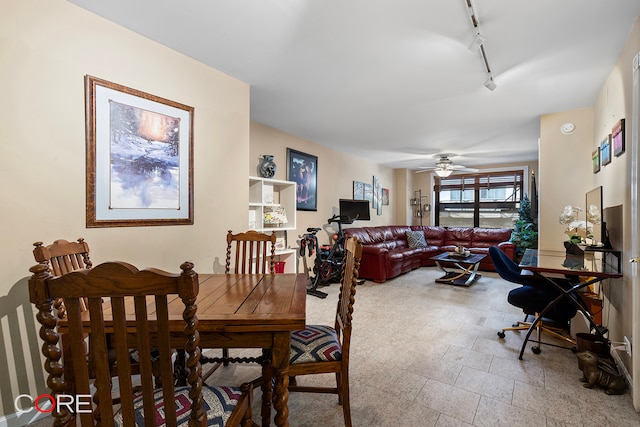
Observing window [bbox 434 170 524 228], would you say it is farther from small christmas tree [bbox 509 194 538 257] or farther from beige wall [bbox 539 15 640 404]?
beige wall [bbox 539 15 640 404]

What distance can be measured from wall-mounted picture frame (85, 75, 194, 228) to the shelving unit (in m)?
1.28

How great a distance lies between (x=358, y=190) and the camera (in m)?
6.76

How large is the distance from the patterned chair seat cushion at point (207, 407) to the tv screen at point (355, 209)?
4.91 metres

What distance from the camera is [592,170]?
337 cm

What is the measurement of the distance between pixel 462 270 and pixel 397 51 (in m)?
4.32

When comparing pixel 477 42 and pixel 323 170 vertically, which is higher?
pixel 477 42

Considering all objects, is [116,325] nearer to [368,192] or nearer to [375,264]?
[375,264]

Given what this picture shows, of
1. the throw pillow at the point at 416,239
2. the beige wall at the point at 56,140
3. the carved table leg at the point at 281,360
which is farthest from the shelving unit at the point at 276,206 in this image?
the throw pillow at the point at 416,239

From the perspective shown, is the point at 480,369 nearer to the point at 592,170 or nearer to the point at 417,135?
the point at 592,170

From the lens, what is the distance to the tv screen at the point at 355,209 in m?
6.01

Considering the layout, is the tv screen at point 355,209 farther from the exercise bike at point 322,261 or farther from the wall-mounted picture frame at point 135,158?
the wall-mounted picture frame at point 135,158

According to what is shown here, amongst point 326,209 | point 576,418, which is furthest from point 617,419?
point 326,209

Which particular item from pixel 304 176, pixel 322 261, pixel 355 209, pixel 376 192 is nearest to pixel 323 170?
pixel 304 176

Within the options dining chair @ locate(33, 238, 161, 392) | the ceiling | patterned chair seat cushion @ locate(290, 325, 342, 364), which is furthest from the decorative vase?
patterned chair seat cushion @ locate(290, 325, 342, 364)
